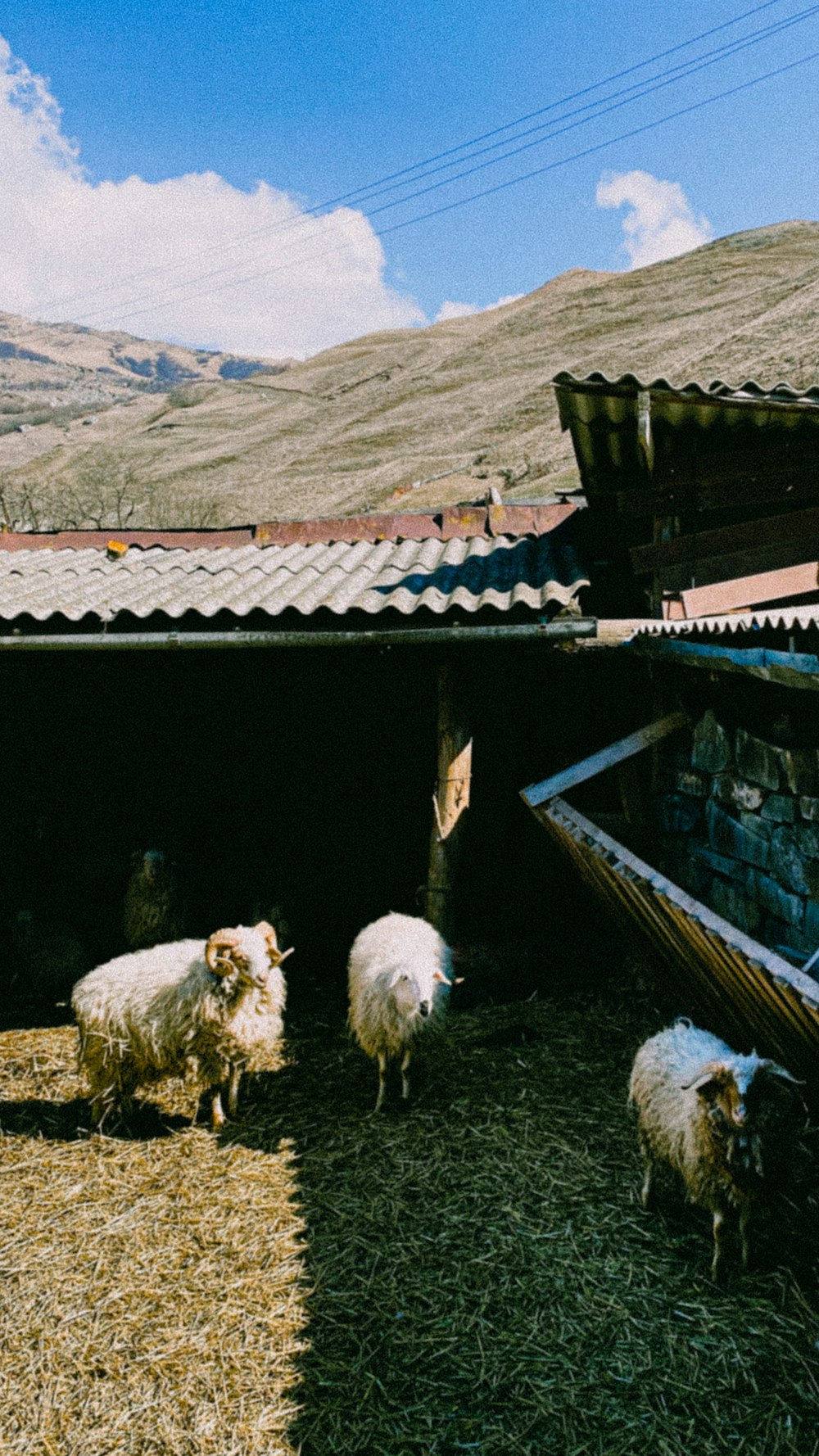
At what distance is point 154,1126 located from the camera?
198 inches

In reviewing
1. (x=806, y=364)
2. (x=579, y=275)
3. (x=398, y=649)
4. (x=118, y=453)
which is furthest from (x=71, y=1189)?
(x=579, y=275)

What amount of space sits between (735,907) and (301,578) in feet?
12.9

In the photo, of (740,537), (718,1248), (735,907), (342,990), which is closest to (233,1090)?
(342,990)

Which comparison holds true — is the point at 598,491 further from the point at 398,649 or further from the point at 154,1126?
the point at 154,1126

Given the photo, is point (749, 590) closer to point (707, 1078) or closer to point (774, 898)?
point (774, 898)

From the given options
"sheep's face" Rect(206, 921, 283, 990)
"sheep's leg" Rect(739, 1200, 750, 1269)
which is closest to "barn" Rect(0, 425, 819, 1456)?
"sheep's leg" Rect(739, 1200, 750, 1269)

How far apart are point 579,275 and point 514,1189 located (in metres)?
93.2

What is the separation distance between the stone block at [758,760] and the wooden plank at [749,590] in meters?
1.21

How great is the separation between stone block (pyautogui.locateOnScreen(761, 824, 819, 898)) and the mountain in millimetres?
9022

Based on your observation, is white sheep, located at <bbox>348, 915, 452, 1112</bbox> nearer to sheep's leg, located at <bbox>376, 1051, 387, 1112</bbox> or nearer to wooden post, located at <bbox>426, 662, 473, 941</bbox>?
sheep's leg, located at <bbox>376, 1051, 387, 1112</bbox>

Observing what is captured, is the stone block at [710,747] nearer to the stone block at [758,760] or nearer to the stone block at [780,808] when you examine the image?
the stone block at [758,760]

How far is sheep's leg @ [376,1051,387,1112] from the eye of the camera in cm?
503

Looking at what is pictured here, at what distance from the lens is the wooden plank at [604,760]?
5586mm

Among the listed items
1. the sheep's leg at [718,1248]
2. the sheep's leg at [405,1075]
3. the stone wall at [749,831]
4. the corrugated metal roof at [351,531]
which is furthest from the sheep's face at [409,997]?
the corrugated metal roof at [351,531]
